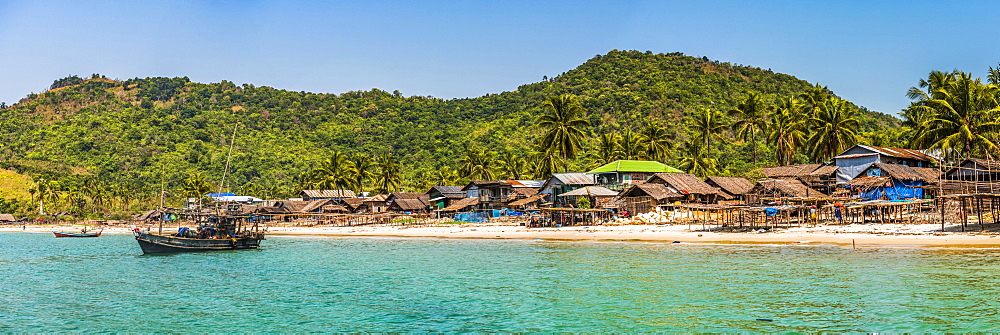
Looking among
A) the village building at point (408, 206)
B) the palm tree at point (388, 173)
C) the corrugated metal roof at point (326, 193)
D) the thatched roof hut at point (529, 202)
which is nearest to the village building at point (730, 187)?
the thatched roof hut at point (529, 202)

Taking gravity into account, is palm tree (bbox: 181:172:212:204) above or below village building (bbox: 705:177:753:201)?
above

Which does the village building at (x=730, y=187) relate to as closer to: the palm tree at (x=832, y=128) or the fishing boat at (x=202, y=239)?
the palm tree at (x=832, y=128)

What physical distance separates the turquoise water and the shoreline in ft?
8.12

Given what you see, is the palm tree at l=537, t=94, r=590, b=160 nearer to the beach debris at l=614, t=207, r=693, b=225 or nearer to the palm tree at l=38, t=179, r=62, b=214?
the beach debris at l=614, t=207, r=693, b=225

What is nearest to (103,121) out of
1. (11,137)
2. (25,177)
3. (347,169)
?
(11,137)

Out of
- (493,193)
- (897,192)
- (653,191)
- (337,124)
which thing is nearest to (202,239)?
(653,191)

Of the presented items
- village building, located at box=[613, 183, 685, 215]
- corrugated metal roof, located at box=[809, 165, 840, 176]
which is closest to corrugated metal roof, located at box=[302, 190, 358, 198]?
village building, located at box=[613, 183, 685, 215]

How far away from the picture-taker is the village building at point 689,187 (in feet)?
193

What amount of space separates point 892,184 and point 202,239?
153 feet

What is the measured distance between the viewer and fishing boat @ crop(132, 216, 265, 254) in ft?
137

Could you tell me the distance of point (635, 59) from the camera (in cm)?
16888

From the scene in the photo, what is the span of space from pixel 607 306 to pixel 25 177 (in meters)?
134

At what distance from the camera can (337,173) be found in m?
94.1

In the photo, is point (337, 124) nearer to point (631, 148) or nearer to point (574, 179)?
point (631, 148)
